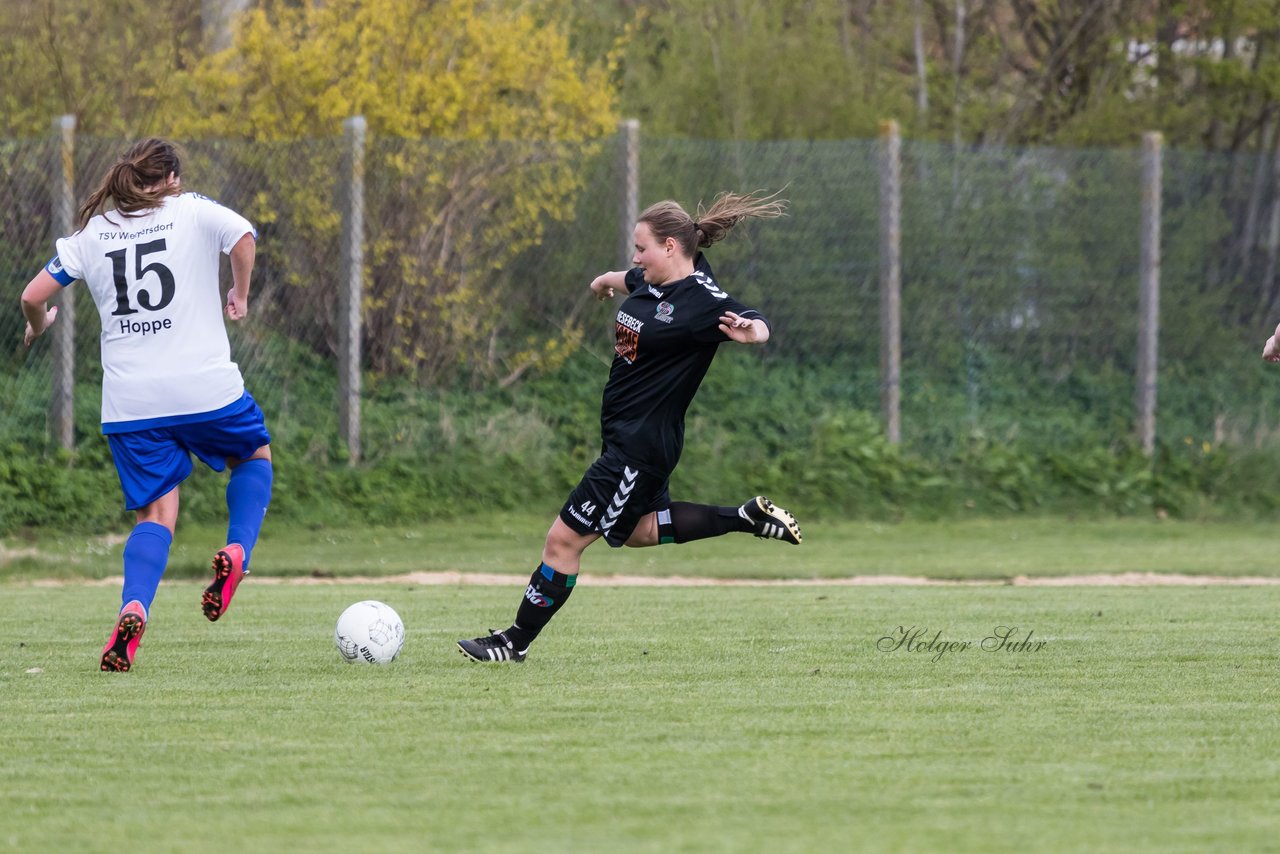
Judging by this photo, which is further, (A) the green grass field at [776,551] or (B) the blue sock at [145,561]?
(A) the green grass field at [776,551]

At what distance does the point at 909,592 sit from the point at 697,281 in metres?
3.73

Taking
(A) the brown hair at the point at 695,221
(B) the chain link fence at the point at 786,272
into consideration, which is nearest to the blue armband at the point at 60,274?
(A) the brown hair at the point at 695,221

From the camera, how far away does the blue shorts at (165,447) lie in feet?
22.1

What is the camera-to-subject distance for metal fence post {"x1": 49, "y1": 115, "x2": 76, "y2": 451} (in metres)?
13.3

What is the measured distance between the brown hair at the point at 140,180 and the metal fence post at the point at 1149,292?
10.8 m

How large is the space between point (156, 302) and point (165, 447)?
0.56 metres

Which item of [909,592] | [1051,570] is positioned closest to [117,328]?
[909,592]

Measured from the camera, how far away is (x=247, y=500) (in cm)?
696

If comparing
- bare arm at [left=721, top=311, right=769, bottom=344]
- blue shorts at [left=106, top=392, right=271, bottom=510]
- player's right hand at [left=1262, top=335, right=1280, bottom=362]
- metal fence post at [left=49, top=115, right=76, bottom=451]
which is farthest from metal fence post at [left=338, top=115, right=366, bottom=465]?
player's right hand at [left=1262, top=335, right=1280, bottom=362]

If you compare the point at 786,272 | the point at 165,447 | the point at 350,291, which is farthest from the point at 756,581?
the point at 165,447

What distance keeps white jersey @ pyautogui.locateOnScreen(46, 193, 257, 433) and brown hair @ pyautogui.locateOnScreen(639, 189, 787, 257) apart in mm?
1594

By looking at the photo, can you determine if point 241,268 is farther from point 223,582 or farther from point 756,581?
point 756,581

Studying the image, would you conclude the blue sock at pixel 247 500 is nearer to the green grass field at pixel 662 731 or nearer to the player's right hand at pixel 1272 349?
the green grass field at pixel 662 731

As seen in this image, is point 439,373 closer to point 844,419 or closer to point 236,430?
point 844,419
